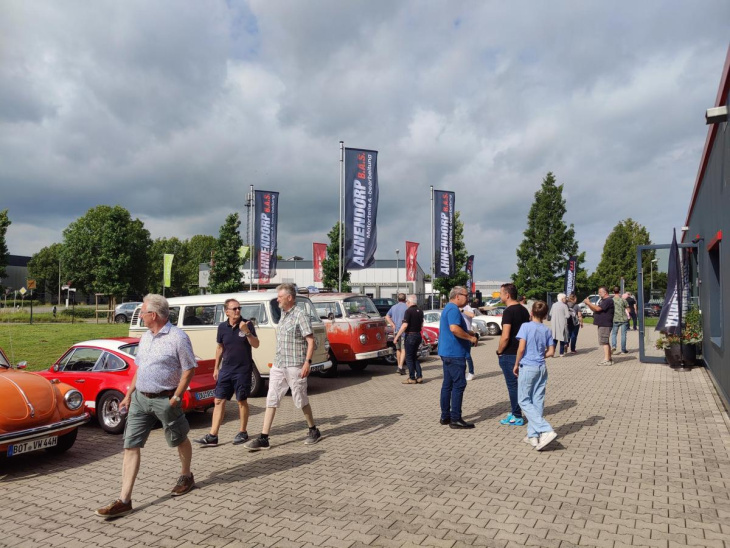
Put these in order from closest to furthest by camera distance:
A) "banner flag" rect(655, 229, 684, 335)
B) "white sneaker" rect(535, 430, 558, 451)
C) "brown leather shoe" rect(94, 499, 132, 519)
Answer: "brown leather shoe" rect(94, 499, 132, 519) → "white sneaker" rect(535, 430, 558, 451) → "banner flag" rect(655, 229, 684, 335)

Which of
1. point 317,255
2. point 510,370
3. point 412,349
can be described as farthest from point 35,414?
point 317,255

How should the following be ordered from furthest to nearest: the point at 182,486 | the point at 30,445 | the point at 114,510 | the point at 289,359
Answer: the point at 289,359 < the point at 30,445 < the point at 182,486 < the point at 114,510

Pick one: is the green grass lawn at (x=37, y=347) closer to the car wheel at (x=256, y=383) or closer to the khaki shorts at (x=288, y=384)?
the car wheel at (x=256, y=383)

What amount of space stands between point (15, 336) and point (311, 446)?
2081 centimetres

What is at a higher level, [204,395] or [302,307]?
[302,307]

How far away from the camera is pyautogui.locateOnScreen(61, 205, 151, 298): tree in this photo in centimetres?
5122

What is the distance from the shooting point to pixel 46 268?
86.9 metres

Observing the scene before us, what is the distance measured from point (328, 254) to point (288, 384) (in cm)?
3920

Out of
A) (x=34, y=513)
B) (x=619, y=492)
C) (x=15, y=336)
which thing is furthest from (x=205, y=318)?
(x=15, y=336)

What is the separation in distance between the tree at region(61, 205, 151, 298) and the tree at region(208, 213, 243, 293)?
1405cm

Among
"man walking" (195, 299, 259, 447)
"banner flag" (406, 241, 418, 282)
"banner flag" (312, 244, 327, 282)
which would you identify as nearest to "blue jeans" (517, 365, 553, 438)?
"man walking" (195, 299, 259, 447)

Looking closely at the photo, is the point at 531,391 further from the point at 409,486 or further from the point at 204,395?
the point at 204,395

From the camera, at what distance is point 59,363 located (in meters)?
8.39

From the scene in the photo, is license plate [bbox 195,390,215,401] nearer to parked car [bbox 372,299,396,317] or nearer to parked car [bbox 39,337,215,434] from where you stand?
parked car [bbox 39,337,215,434]
